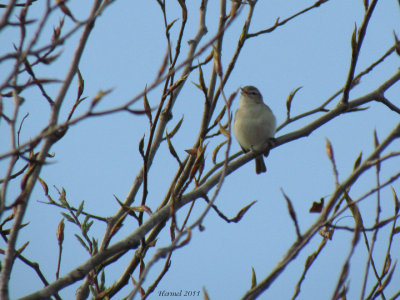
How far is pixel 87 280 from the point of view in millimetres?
3471

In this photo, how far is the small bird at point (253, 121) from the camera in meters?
6.63

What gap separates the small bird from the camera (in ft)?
21.7

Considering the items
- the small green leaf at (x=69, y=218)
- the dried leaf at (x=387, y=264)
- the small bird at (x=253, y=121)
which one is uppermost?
the small bird at (x=253, y=121)

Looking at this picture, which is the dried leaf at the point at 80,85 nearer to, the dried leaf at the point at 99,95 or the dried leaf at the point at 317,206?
the dried leaf at the point at 99,95

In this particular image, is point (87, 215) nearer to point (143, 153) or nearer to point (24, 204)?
point (143, 153)

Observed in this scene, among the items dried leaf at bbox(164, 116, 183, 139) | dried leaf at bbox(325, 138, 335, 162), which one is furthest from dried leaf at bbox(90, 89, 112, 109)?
dried leaf at bbox(164, 116, 183, 139)

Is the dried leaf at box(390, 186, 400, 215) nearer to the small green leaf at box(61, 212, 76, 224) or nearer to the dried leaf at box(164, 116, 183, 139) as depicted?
the dried leaf at box(164, 116, 183, 139)

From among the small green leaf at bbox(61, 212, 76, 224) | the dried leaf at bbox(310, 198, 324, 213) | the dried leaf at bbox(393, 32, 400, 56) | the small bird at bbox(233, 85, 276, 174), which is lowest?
the dried leaf at bbox(310, 198, 324, 213)

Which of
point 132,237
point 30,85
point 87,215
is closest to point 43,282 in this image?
point 87,215

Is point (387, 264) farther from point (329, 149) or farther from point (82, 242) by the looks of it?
point (82, 242)

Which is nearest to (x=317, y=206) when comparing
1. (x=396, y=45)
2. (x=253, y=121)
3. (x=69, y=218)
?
(x=396, y=45)

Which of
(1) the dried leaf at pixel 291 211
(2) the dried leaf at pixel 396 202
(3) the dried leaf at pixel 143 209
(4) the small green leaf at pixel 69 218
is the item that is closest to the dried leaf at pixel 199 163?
(3) the dried leaf at pixel 143 209

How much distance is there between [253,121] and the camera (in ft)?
22.1

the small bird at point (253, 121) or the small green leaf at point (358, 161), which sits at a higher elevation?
the small bird at point (253, 121)
